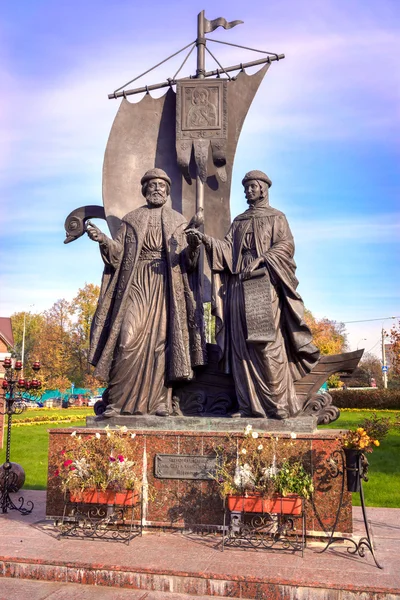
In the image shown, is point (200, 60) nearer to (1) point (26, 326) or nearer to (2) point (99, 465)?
(2) point (99, 465)

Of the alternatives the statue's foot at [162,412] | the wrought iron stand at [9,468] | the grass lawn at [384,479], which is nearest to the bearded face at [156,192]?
the statue's foot at [162,412]

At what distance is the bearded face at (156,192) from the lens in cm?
766

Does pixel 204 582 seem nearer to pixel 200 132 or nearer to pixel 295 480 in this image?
pixel 295 480

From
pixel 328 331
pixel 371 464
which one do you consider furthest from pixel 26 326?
pixel 371 464

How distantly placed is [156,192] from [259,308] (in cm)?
207

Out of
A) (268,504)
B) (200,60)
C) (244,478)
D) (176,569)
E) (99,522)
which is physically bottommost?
(176,569)

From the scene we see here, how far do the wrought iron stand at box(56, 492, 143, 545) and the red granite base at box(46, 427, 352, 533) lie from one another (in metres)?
0.13

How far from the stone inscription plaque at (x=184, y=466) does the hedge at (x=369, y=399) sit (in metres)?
25.0

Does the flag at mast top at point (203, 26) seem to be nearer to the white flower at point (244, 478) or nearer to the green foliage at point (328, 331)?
the white flower at point (244, 478)

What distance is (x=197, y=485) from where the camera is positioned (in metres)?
6.41

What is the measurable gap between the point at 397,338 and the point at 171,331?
15020 millimetres

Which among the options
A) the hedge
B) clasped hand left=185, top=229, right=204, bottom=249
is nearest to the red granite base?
clasped hand left=185, top=229, right=204, bottom=249

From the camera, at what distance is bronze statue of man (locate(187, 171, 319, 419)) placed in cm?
679

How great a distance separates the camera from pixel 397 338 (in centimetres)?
2047
